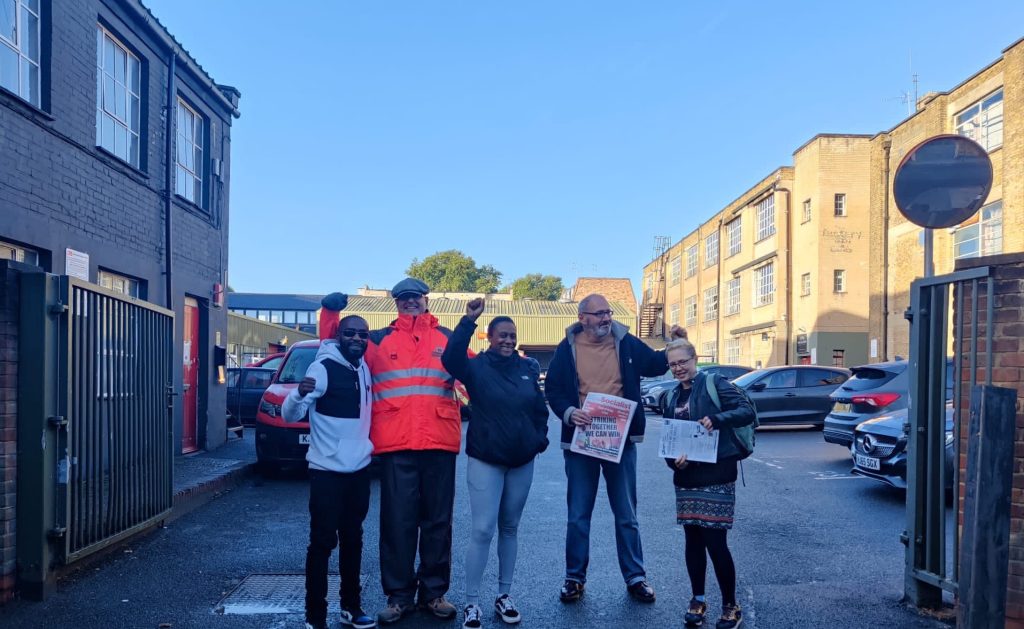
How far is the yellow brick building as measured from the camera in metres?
22.2

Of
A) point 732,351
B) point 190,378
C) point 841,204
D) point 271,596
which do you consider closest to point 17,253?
point 190,378

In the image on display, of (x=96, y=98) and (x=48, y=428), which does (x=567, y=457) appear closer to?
(x=48, y=428)

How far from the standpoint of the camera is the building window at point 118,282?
9.69 metres

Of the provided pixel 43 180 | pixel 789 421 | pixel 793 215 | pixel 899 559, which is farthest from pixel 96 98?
pixel 793 215

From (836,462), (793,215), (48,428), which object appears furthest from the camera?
(793,215)

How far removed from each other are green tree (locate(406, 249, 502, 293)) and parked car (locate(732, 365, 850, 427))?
66.7 meters

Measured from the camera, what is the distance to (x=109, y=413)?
20.2ft

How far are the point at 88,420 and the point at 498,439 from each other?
9.93 ft

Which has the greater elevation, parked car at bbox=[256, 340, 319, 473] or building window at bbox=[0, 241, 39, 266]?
building window at bbox=[0, 241, 39, 266]

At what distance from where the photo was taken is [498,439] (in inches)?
193

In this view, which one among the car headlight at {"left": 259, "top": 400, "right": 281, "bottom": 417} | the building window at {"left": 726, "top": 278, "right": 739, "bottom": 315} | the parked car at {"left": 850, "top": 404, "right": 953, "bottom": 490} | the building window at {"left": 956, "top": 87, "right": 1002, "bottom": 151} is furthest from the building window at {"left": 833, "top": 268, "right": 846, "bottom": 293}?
the car headlight at {"left": 259, "top": 400, "right": 281, "bottom": 417}

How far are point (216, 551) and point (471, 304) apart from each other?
11.6 feet

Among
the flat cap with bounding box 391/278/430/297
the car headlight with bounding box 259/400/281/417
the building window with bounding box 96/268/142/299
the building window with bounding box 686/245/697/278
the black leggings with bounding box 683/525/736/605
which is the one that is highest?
the building window with bounding box 686/245/697/278

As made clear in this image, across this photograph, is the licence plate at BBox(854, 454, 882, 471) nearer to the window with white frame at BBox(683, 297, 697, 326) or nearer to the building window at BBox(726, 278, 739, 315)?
the building window at BBox(726, 278, 739, 315)
